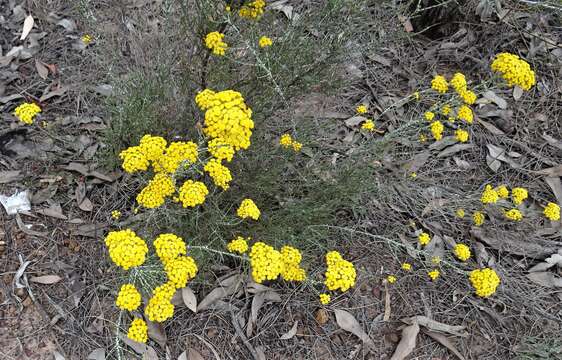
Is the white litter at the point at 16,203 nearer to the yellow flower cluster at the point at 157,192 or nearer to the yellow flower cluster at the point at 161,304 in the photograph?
the yellow flower cluster at the point at 157,192

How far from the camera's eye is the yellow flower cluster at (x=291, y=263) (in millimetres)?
2541

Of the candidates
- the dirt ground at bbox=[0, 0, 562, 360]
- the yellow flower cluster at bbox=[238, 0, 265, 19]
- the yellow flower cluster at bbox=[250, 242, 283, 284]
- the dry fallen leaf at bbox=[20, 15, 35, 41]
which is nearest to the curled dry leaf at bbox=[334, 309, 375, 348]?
the dirt ground at bbox=[0, 0, 562, 360]

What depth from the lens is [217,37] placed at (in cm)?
264

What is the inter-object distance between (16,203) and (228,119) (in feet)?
6.39

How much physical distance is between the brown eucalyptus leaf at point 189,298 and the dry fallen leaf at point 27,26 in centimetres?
264

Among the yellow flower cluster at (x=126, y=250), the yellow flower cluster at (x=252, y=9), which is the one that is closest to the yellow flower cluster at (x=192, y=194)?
the yellow flower cluster at (x=126, y=250)

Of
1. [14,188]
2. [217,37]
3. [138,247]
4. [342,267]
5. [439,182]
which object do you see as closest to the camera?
[138,247]

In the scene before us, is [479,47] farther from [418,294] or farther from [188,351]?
[188,351]

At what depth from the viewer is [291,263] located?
104 inches

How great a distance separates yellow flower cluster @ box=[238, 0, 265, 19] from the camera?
2752mm

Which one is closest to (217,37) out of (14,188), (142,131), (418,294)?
(142,131)

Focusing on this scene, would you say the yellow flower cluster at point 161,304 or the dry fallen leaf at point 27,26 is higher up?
the dry fallen leaf at point 27,26

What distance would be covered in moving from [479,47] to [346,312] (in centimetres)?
307

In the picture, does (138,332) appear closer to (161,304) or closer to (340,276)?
(161,304)
